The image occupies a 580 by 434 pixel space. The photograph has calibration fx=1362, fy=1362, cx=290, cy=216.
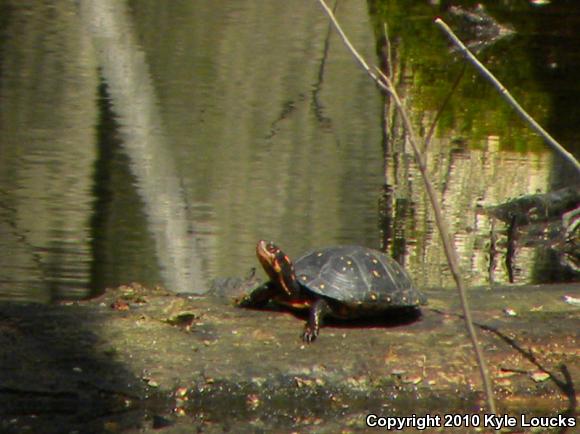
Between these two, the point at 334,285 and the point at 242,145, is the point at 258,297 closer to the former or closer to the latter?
the point at 334,285

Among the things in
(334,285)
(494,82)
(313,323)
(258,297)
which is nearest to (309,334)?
(313,323)

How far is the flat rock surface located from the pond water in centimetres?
116

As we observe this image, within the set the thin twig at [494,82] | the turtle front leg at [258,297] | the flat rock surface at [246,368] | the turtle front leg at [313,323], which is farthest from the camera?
the turtle front leg at [258,297]

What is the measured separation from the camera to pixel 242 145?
8.52 metres

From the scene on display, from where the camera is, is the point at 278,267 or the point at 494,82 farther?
the point at 278,267

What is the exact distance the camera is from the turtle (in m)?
4.59

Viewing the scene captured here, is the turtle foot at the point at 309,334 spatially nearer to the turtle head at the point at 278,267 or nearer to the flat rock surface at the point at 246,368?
the flat rock surface at the point at 246,368

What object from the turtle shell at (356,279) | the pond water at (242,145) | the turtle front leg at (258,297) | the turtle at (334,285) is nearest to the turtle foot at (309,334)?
the turtle at (334,285)

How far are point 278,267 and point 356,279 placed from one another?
0.27 m

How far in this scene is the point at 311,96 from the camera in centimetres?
1010

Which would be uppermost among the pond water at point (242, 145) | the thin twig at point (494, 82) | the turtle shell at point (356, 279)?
the thin twig at point (494, 82)

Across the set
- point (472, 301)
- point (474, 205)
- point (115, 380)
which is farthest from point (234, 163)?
point (115, 380)

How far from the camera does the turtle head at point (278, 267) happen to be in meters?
4.59

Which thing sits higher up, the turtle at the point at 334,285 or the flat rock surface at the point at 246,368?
the turtle at the point at 334,285
